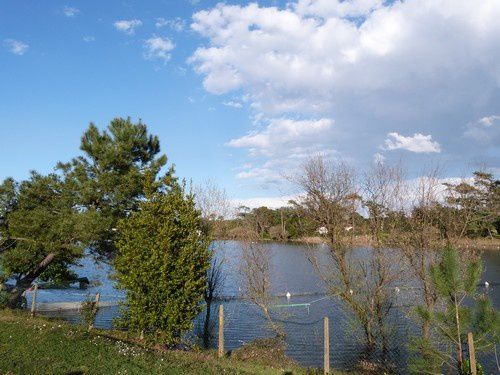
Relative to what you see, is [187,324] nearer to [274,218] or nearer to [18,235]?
[18,235]

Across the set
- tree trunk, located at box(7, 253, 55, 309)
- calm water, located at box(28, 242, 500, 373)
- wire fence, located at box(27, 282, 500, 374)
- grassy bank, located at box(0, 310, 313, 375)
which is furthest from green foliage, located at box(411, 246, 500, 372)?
tree trunk, located at box(7, 253, 55, 309)

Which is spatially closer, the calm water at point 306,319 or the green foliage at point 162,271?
the green foliage at point 162,271

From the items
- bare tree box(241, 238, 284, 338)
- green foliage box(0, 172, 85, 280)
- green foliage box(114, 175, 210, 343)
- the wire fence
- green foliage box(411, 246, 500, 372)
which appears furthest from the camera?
bare tree box(241, 238, 284, 338)

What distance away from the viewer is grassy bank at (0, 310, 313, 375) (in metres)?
8.34

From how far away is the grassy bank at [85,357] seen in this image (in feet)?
27.3

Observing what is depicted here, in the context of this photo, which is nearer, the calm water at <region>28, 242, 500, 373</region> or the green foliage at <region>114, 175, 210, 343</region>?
the green foliage at <region>114, 175, 210, 343</region>

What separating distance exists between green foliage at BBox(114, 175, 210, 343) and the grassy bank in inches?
33.7

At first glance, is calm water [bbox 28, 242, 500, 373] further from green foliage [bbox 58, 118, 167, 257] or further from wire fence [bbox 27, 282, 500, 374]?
green foliage [bbox 58, 118, 167, 257]

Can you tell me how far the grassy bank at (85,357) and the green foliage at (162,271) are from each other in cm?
86

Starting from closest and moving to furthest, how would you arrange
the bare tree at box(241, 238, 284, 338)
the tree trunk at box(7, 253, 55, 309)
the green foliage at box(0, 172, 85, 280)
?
1. the green foliage at box(0, 172, 85, 280)
2. the tree trunk at box(7, 253, 55, 309)
3. the bare tree at box(241, 238, 284, 338)

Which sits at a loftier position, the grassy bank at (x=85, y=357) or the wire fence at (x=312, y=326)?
the grassy bank at (x=85, y=357)

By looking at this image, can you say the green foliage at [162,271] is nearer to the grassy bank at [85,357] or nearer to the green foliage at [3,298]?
the grassy bank at [85,357]

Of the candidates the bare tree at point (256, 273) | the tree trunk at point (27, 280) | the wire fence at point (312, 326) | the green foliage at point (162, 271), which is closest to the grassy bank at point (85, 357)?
the green foliage at point (162, 271)

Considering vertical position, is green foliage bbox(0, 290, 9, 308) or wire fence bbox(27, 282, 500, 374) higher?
green foliage bbox(0, 290, 9, 308)
